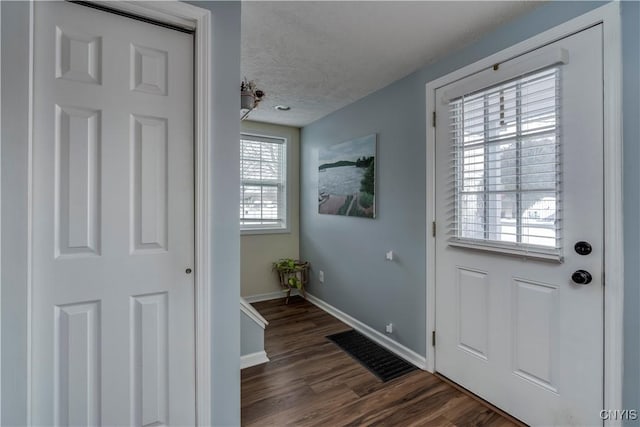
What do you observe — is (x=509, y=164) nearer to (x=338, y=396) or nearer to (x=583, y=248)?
(x=583, y=248)

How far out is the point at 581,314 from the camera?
4.75ft

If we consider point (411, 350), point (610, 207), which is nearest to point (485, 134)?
point (610, 207)

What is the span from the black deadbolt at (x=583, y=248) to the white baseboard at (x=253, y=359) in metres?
2.16

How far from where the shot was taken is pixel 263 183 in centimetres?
389

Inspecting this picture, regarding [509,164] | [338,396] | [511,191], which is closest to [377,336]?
[338,396]

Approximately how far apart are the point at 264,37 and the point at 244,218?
233 centimetres

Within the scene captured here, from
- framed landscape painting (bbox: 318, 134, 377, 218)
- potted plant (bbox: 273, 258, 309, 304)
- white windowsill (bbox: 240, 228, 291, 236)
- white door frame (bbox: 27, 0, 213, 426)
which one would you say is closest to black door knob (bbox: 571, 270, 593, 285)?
framed landscape painting (bbox: 318, 134, 377, 218)

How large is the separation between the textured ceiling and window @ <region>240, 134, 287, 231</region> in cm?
123

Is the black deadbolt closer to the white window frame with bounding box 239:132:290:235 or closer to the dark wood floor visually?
the dark wood floor

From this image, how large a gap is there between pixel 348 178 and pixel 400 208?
31.4 inches

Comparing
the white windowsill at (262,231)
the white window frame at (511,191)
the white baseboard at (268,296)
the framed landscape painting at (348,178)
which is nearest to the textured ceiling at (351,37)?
the white window frame at (511,191)

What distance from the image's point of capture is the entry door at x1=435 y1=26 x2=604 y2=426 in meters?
1.42

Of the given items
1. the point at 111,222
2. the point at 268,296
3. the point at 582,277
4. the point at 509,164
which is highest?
the point at 509,164

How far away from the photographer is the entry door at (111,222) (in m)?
1.21
